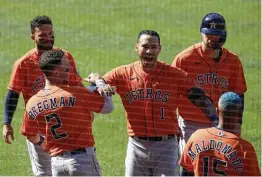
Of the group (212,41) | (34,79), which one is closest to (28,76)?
(34,79)

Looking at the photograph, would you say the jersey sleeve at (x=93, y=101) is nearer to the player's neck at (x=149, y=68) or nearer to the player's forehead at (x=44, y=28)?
the player's neck at (x=149, y=68)

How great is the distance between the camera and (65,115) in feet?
21.4

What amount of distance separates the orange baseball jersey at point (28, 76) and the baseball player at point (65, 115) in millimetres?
954

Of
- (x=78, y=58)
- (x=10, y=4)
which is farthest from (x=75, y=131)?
(x=10, y=4)

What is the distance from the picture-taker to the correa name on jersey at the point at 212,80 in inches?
314

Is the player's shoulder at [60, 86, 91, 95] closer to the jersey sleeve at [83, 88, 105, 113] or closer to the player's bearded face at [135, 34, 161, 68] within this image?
the jersey sleeve at [83, 88, 105, 113]

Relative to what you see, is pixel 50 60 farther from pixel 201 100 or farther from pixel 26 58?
pixel 201 100

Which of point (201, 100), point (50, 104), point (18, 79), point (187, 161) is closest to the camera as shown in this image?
point (187, 161)

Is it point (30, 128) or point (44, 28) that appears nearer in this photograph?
point (30, 128)

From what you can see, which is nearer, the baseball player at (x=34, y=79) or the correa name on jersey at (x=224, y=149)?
the correa name on jersey at (x=224, y=149)

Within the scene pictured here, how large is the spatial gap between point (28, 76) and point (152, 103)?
1202 millimetres

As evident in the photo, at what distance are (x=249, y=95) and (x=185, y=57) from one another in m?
5.90

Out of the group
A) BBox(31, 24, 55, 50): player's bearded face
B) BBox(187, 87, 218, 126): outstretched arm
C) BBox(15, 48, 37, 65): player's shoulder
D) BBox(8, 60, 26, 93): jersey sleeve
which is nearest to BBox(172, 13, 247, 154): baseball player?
BBox(187, 87, 218, 126): outstretched arm

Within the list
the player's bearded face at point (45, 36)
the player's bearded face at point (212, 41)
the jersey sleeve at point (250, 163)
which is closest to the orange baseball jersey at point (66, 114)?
the player's bearded face at point (45, 36)
